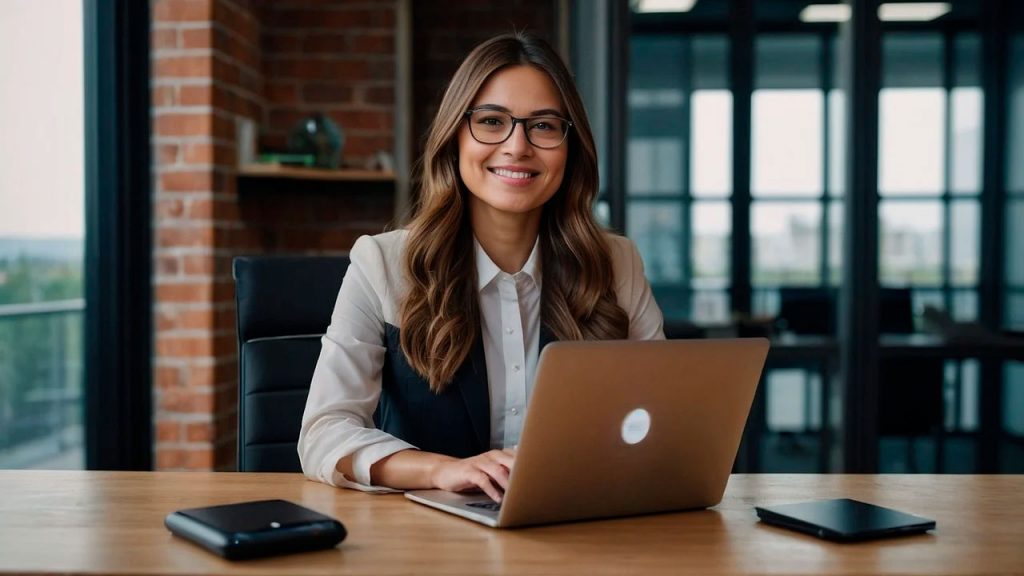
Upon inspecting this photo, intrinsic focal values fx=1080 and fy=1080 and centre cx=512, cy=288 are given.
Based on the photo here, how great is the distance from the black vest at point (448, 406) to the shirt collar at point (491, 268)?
0.12m

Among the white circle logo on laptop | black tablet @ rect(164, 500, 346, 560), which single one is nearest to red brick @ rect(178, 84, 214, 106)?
black tablet @ rect(164, 500, 346, 560)

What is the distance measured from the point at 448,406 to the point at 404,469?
320mm

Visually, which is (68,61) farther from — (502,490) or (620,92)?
(502,490)

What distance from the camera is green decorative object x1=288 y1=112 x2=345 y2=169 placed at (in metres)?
3.56

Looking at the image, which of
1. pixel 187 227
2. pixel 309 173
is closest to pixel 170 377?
pixel 187 227

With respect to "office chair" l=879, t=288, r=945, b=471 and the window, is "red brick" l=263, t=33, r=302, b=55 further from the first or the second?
"office chair" l=879, t=288, r=945, b=471

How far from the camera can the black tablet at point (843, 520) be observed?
1229 mm

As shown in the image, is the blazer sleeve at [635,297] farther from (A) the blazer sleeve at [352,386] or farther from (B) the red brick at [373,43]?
(B) the red brick at [373,43]

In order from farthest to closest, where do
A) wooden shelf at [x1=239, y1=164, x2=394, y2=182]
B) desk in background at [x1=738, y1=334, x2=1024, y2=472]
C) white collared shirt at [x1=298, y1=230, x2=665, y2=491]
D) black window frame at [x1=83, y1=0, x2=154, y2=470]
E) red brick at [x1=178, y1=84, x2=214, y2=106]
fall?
desk in background at [x1=738, y1=334, x2=1024, y2=472], wooden shelf at [x1=239, y1=164, x2=394, y2=182], red brick at [x1=178, y1=84, x2=214, y2=106], black window frame at [x1=83, y1=0, x2=154, y2=470], white collared shirt at [x1=298, y1=230, x2=665, y2=491]

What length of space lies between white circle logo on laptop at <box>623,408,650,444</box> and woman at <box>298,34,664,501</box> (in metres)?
0.52

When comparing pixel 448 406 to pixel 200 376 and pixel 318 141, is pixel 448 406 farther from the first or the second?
pixel 318 141

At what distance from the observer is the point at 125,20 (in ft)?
10.1

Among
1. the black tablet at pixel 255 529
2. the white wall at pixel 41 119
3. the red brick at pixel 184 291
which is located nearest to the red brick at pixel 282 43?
the white wall at pixel 41 119

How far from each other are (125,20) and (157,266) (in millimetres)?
719
